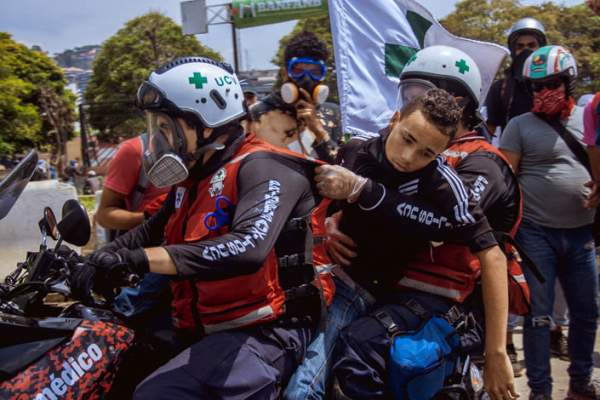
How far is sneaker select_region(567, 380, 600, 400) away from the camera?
3854 mm

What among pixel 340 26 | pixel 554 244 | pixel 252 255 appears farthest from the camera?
pixel 340 26

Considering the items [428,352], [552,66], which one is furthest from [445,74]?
[552,66]

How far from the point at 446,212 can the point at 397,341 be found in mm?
453

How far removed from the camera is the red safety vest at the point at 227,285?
201 centimetres

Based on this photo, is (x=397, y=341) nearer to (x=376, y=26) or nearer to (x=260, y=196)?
(x=260, y=196)

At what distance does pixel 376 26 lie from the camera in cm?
477

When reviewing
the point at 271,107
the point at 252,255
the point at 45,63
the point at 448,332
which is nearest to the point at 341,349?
the point at 448,332

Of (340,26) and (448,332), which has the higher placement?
(340,26)

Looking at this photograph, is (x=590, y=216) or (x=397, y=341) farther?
(x=590, y=216)

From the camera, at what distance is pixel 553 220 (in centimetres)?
381

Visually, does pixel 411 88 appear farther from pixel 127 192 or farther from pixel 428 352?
pixel 127 192

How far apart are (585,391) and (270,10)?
2158cm

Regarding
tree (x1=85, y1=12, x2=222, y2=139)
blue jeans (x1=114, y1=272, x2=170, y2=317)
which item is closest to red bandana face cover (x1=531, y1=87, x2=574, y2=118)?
blue jeans (x1=114, y1=272, x2=170, y2=317)

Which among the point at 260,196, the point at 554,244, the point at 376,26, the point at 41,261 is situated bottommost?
the point at 554,244
